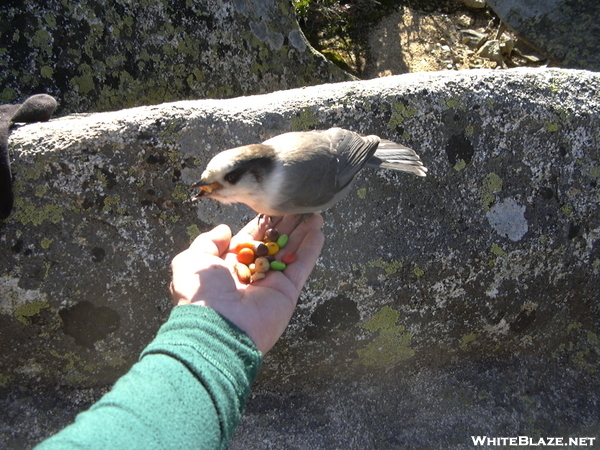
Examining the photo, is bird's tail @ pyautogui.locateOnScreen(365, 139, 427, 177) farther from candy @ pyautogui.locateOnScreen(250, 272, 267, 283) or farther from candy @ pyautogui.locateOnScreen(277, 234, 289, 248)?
candy @ pyautogui.locateOnScreen(250, 272, 267, 283)

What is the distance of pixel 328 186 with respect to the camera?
81.7 inches

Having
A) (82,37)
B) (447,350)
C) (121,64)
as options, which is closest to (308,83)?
(121,64)

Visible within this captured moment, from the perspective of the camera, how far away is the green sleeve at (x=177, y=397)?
40.8 inches

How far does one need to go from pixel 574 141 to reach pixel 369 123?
0.97 metres

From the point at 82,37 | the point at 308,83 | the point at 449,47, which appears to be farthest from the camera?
the point at 449,47

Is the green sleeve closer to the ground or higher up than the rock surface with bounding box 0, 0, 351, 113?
closer to the ground

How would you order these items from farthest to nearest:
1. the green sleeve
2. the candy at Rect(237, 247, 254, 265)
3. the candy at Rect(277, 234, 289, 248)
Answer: the candy at Rect(277, 234, 289, 248) < the candy at Rect(237, 247, 254, 265) < the green sleeve

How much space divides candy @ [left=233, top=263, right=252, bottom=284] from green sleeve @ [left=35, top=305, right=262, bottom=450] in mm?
472

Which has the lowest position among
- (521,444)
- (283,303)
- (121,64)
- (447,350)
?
(521,444)

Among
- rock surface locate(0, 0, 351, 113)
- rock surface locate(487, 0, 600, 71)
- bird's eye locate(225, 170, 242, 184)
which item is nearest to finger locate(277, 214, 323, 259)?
bird's eye locate(225, 170, 242, 184)

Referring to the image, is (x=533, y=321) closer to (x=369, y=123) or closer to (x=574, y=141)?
(x=574, y=141)

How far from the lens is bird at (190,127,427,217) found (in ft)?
6.30

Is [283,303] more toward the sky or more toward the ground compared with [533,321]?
more toward the sky

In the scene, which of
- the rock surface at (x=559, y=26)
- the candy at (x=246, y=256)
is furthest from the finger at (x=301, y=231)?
the rock surface at (x=559, y=26)
